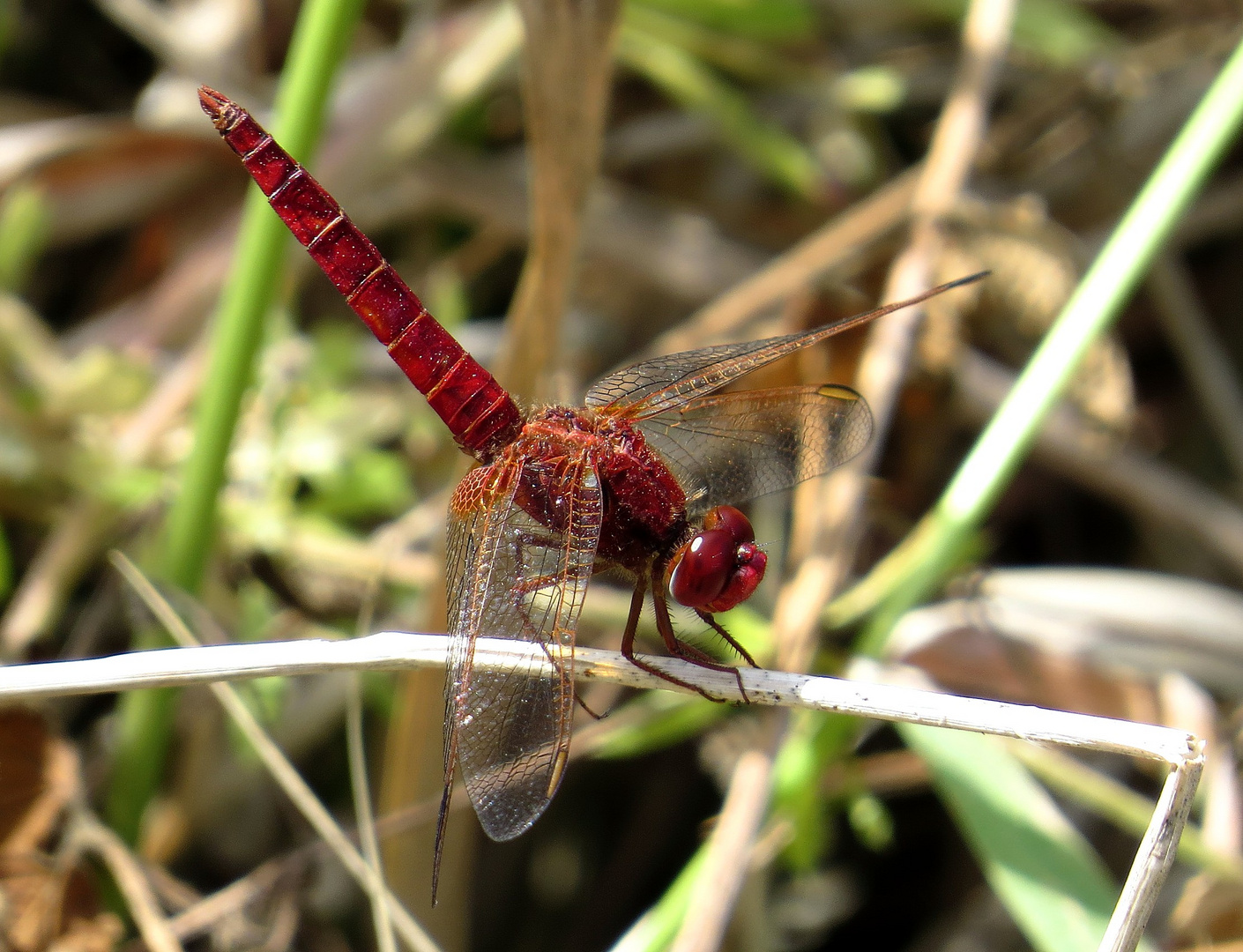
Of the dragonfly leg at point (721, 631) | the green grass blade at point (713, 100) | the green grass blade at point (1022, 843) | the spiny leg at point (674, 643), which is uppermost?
the green grass blade at point (713, 100)

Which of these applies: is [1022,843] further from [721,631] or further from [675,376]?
[675,376]

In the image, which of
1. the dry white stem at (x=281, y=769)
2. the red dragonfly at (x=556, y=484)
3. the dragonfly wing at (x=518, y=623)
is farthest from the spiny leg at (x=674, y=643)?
the dry white stem at (x=281, y=769)

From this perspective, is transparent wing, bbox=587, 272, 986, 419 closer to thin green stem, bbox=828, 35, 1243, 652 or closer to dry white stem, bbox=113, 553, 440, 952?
thin green stem, bbox=828, 35, 1243, 652

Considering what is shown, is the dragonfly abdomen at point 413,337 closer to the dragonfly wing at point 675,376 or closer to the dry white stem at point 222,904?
the dragonfly wing at point 675,376

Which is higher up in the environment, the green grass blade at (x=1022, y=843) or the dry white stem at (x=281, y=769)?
the dry white stem at (x=281, y=769)

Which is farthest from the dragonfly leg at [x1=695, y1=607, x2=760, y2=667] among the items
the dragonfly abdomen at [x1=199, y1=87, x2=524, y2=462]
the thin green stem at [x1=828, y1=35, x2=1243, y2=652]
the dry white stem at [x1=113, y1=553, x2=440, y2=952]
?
the dry white stem at [x1=113, y1=553, x2=440, y2=952]

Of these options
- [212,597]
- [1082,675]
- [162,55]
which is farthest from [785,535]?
[162,55]

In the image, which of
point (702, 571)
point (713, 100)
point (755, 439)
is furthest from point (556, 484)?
point (713, 100)
